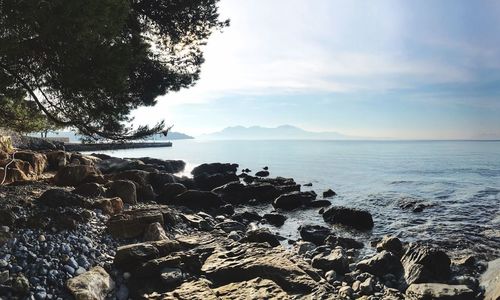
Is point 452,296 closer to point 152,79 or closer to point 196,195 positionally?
point 196,195

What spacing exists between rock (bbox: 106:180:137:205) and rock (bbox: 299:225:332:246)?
6.42 meters

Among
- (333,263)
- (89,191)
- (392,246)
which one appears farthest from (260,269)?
(89,191)

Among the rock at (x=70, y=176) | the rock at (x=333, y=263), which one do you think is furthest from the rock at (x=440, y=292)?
the rock at (x=70, y=176)

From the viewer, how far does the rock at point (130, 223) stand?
9030 mm

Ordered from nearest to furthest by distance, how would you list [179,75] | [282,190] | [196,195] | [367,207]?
[196,195]
[179,75]
[367,207]
[282,190]

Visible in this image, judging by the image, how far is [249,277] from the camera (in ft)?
22.7

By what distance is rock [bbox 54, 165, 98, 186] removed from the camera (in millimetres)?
13993

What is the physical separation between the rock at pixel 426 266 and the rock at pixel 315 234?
3635mm

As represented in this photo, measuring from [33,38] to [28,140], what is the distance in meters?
35.8

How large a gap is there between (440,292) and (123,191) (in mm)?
10258

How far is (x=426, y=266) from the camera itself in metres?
9.62

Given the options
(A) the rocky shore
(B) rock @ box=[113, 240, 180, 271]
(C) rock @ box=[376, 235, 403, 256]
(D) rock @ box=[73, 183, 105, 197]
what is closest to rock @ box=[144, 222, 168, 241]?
(A) the rocky shore

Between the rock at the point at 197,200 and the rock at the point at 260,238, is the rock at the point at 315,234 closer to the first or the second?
the rock at the point at 260,238

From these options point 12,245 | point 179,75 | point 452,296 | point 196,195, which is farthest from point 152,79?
point 452,296
